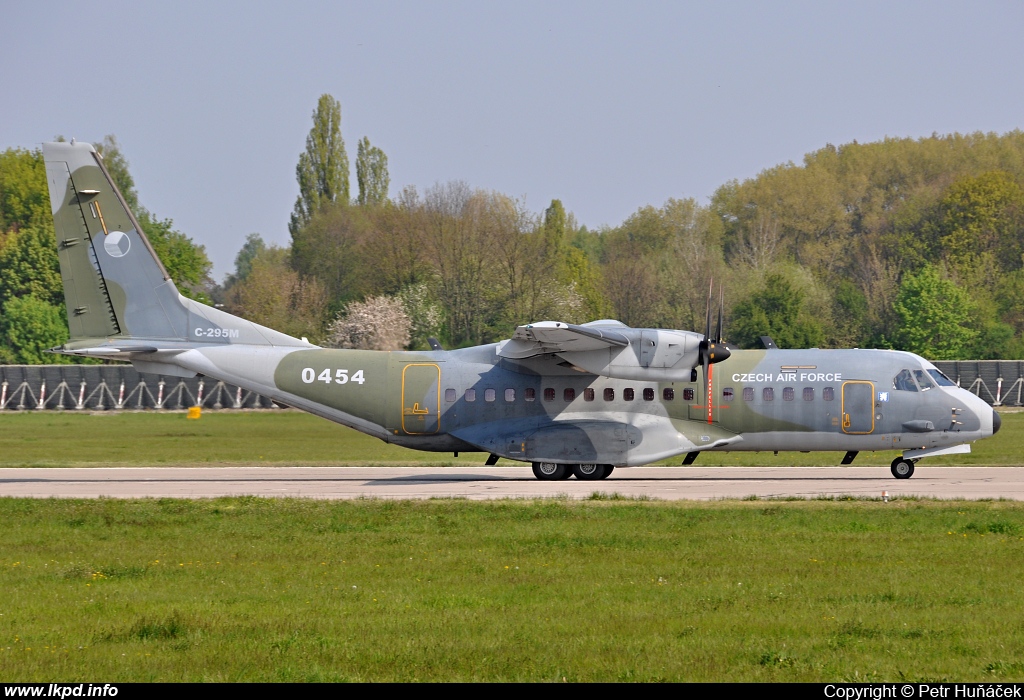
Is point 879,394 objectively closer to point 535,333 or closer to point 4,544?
point 535,333

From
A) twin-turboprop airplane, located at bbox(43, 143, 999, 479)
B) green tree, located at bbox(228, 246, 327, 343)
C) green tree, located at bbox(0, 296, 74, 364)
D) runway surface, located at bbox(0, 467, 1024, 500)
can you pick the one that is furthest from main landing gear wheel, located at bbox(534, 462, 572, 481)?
green tree, located at bbox(0, 296, 74, 364)

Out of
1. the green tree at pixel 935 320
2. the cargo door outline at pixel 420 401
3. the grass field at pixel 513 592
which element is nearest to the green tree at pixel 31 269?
the cargo door outline at pixel 420 401

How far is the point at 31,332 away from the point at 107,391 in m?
19.1

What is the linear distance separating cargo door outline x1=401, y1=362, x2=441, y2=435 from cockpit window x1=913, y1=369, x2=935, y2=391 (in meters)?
11.4

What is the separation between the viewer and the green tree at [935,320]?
60844 mm

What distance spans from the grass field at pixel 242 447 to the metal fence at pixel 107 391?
3.54 meters

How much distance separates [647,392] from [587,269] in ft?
159

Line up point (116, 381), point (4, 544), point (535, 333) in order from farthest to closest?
point (116, 381) < point (535, 333) < point (4, 544)

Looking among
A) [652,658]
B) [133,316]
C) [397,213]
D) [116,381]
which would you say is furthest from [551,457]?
[397,213]

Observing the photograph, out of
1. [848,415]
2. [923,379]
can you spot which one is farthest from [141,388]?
[923,379]

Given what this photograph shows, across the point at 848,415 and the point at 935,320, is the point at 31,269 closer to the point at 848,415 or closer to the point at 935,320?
the point at 935,320

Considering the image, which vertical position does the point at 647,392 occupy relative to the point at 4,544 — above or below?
above

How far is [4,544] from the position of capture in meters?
16.2

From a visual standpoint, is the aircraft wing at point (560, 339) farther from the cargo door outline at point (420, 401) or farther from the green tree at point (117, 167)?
the green tree at point (117, 167)
